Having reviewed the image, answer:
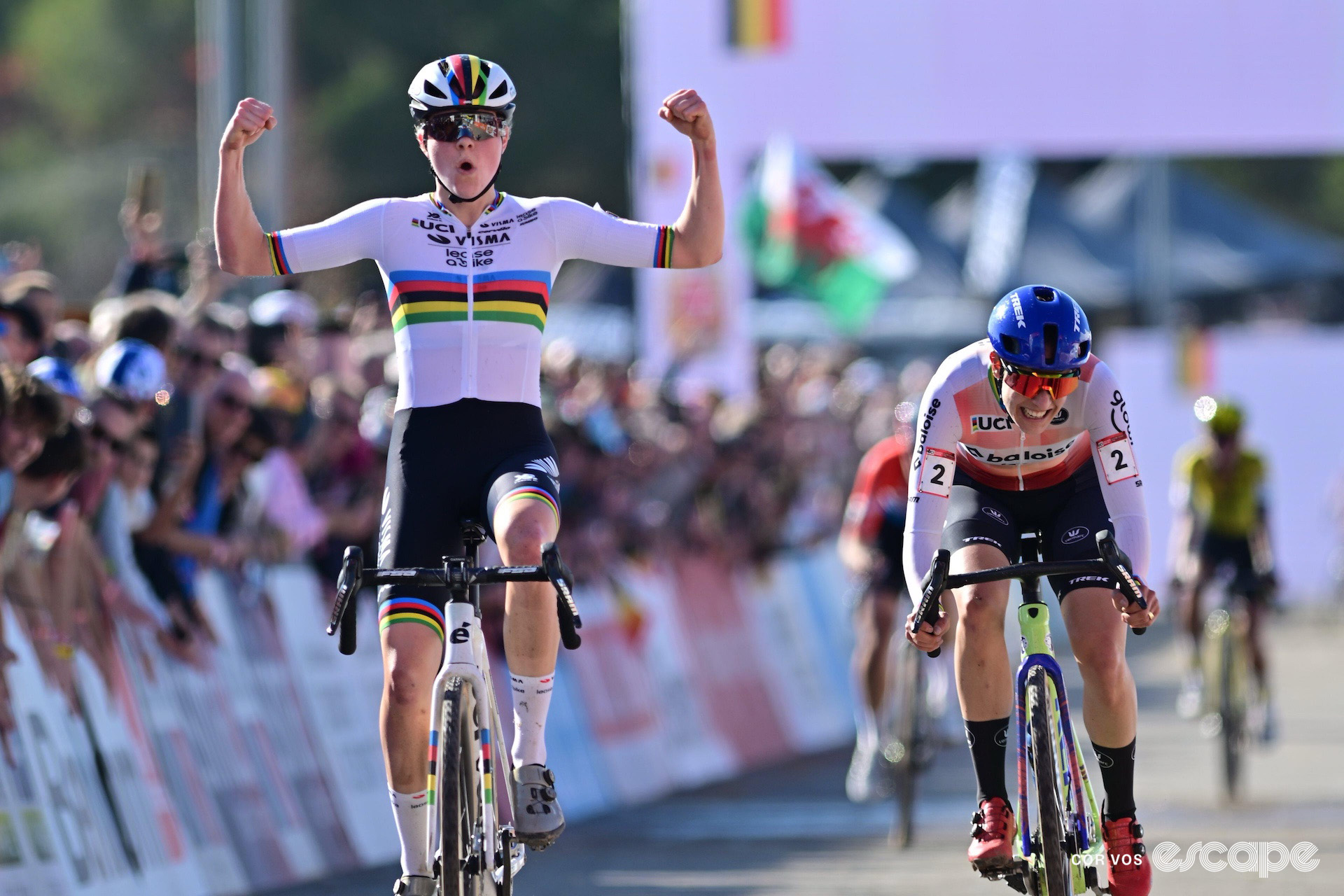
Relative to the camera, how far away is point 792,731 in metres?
19.0

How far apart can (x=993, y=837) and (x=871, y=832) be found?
18.8 ft

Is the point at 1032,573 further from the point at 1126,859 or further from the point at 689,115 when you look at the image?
the point at 689,115

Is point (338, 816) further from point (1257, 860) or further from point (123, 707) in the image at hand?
point (1257, 860)

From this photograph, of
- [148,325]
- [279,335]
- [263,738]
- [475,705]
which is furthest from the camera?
[279,335]

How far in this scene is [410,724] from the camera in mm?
7406

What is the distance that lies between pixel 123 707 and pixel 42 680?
69 cm

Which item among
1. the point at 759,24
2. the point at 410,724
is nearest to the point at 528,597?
the point at 410,724

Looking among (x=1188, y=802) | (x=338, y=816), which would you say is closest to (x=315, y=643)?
(x=338, y=816)

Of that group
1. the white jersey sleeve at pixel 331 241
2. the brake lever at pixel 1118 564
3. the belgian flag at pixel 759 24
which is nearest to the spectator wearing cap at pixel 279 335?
the white jersey sleeve at pixel 331 241

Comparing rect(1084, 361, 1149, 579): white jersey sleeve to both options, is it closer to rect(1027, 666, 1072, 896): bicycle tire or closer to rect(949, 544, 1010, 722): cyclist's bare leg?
rect(949, 544, 1010, 722): cyclist's bare leg

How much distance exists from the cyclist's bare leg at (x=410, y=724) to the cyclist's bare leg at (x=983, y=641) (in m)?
1.81

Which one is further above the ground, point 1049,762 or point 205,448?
point 205,448

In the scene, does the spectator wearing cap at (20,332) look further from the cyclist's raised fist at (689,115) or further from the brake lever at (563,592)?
the brake lever at (563,592)

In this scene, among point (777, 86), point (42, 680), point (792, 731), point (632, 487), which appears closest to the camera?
point (42, 680)
